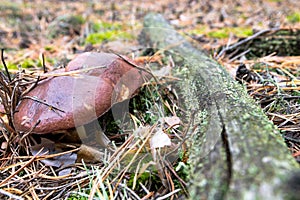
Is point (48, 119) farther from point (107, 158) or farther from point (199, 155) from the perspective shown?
point (199, 155)

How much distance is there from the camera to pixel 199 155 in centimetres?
108

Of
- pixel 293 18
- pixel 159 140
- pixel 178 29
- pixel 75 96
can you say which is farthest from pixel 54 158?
pixel 293 18

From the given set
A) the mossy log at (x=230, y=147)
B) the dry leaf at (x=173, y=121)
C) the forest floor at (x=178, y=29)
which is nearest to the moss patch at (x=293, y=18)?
the forest floor at (x=178, y=29)

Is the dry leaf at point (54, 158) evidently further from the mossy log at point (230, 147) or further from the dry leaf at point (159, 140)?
the mossy log at point (230, 147)

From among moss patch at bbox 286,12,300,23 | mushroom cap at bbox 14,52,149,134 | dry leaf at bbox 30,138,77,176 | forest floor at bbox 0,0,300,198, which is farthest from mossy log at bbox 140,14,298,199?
moss patch at bbox 286,12,300,23

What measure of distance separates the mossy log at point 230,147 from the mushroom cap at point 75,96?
1.51 feet

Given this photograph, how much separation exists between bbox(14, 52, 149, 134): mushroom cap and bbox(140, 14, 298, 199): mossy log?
46cm

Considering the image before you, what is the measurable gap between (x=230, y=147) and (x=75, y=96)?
85cm

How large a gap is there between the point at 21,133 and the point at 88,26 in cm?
332

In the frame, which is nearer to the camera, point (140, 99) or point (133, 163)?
point (133, 163)

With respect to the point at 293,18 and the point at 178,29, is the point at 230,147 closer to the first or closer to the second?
the point at 178,29

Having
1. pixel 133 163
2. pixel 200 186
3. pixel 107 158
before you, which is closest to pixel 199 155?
pixel 200 186

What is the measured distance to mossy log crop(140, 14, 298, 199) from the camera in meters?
0.80

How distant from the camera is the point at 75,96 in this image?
1.44 metres
